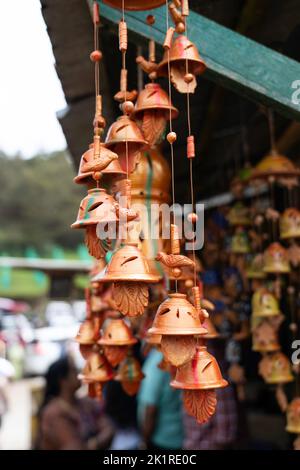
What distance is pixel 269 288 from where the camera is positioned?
2.69m

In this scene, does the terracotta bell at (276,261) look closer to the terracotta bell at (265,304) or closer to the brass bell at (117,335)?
the terracotta bell at (265,304)

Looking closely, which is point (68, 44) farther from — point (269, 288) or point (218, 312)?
point (218, 312)

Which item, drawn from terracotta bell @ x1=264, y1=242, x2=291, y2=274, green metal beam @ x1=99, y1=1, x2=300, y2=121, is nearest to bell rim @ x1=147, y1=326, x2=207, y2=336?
green metal beam @ x1=99, y1=1, x2=300, y2=121

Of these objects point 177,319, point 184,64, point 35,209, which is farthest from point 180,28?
point 35,209

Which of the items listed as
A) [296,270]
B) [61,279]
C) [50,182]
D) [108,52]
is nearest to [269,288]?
[296,270]

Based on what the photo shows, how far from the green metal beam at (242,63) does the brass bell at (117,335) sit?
35.9 inches

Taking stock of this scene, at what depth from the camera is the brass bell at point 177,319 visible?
51.1 inches

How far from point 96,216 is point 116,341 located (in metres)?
0.70

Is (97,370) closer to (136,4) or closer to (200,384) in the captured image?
(200,384)

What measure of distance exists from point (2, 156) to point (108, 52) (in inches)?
1218

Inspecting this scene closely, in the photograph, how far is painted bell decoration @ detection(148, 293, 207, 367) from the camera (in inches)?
51.4

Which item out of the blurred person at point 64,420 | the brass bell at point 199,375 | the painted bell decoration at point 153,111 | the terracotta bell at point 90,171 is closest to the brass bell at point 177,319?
the brass bell at point 199,375

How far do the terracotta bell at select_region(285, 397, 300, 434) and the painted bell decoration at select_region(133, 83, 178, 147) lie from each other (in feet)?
4.37

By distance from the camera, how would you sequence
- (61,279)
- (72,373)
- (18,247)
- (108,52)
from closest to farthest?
(108,52) < (72,373) < (61,279) < (18,247)
